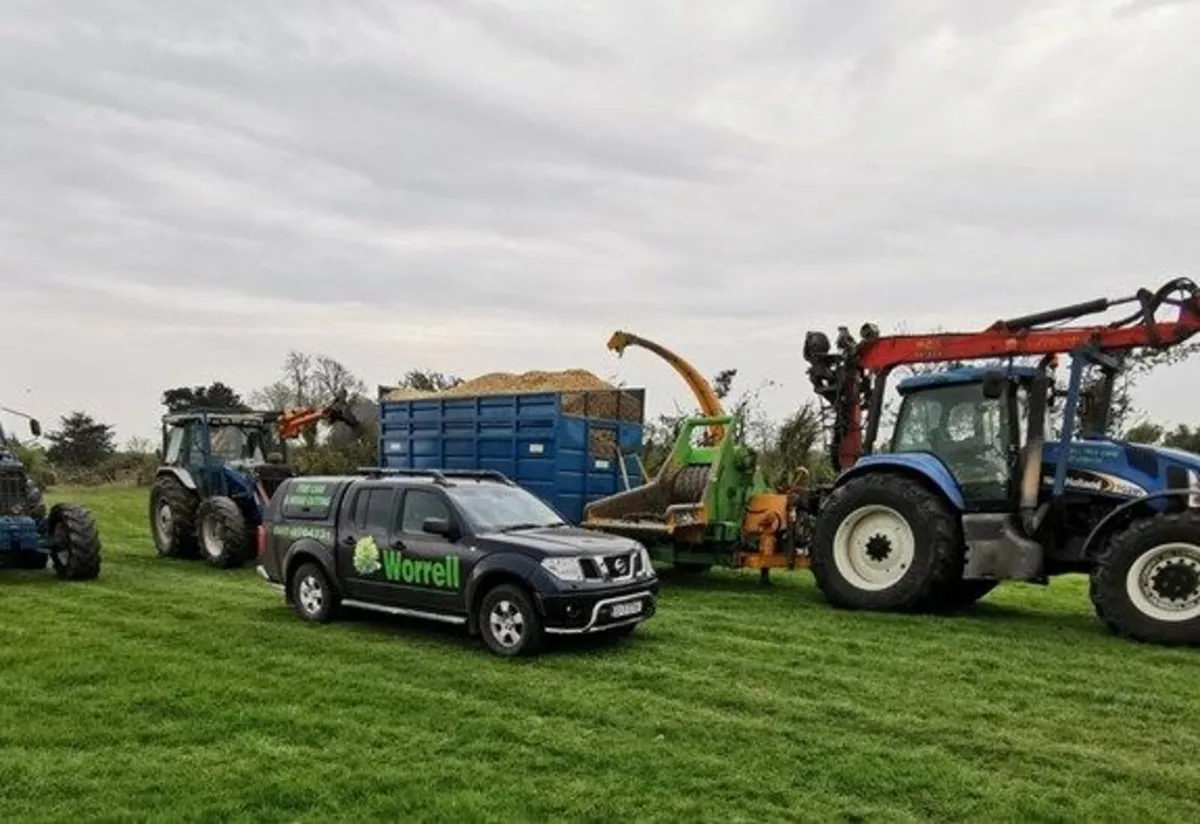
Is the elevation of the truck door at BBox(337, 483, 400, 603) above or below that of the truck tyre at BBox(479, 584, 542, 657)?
above

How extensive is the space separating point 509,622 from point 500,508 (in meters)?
1.34

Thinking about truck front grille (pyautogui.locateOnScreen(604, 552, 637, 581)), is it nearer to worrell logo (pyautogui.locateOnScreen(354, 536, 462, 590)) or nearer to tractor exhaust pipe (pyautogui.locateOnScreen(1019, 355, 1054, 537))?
worrell logo (pyautogui.locateOnScreen(354, 536, 462, 590))

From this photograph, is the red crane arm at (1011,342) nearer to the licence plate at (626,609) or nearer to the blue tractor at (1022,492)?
the blue tractor at (1022,492)

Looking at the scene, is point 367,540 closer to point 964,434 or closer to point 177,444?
point 964,434

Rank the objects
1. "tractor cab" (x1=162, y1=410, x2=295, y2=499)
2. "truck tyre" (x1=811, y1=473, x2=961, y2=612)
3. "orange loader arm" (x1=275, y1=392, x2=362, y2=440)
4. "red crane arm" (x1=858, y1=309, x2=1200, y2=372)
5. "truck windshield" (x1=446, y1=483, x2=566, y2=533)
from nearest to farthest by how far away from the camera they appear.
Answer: "truck windshield" (x1=446, y1=483, x2=566, y2=533)
"red crane arm" (x1=858, y1=309, x2=1200, y2=372)
"truck tyre" (x1=811, y1=473, x2=961, y2=612)
"tractor cab" (x1=162, y1=410, x2=295, y2=499)
"orange loader arm" (x1=275, y1=392, x2=362, y2=440)

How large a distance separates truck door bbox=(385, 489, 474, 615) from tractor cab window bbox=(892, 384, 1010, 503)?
4.87 m

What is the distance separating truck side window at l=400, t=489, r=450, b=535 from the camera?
933 centimetres

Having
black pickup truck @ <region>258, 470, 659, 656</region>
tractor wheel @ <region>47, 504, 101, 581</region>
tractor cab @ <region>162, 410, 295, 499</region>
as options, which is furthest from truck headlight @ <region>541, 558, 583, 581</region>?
tractor cab @ <region>162, 410, 295, 499</region>

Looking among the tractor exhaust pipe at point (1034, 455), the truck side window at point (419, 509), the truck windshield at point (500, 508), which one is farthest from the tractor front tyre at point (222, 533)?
the tractor exhaust pipe at point (1034, 455)

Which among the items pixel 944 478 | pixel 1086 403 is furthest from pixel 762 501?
pixel 1086 403

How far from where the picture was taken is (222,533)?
1494 cm

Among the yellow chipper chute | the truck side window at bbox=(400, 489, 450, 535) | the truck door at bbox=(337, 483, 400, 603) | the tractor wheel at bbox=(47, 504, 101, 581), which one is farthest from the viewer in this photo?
the tractor wheel at bbox=(47, 504, 101, 581)

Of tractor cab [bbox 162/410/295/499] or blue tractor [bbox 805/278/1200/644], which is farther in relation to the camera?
tractor cab [bbox 162/410/295/499]

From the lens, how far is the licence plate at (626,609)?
8586 millimetres
